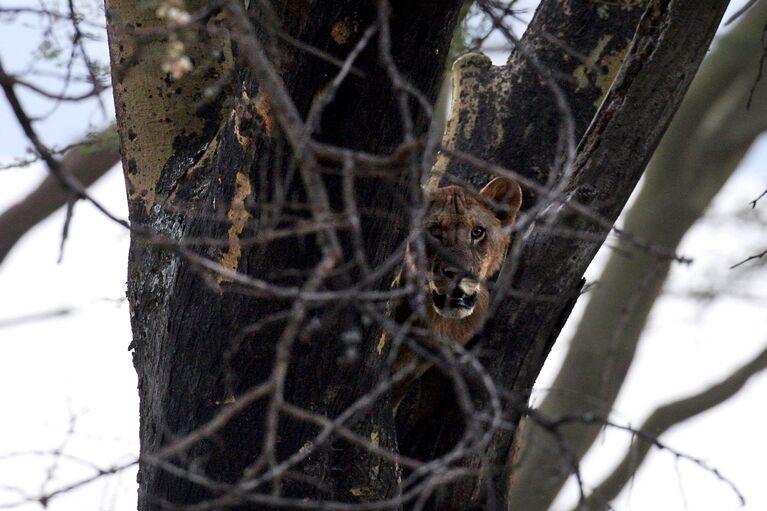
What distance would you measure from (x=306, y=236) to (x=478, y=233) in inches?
A: 70.3

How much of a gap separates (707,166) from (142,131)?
8203 mm

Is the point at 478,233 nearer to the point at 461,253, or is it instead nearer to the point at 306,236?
the point at 461,253

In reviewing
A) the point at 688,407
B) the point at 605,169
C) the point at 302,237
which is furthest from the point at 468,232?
the point at 688,407

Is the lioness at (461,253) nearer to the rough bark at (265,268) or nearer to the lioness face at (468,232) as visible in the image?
the lioness face at (468,232)

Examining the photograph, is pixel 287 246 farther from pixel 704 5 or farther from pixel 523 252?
pixel 704 5

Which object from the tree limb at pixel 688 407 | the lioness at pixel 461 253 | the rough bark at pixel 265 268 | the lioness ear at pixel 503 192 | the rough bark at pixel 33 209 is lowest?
the rough bark at pixel 265 268

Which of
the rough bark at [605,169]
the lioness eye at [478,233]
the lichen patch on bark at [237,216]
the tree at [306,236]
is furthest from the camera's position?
the lioness eye at [478,233]

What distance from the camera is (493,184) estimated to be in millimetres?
5078

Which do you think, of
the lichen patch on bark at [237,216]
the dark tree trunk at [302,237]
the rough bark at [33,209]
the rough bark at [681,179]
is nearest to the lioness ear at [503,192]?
the dark tree trunk at [302,237]

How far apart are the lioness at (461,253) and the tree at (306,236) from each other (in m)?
0.21

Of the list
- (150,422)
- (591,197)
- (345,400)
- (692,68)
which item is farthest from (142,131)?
(692,68)

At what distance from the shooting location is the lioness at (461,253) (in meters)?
4.54

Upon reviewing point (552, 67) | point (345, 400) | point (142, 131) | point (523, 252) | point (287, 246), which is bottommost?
point (345, 400)

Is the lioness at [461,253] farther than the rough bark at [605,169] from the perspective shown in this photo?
Yes
